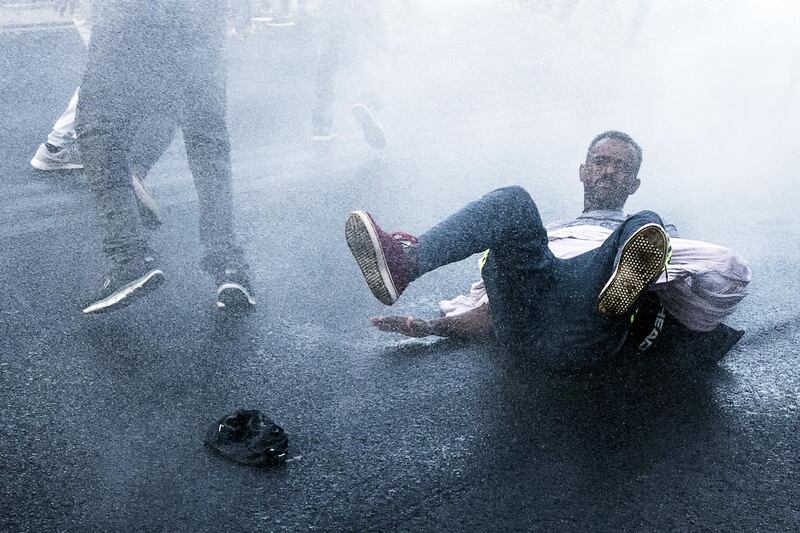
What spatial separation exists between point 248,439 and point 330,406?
0.37 meters

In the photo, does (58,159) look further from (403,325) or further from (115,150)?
(403,325)

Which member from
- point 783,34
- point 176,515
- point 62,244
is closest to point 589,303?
point 176,515

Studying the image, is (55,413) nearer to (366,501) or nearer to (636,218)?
(366,501)

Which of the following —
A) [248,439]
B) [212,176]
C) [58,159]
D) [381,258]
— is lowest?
[58,159]

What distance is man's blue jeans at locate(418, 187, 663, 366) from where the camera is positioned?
2.57 m

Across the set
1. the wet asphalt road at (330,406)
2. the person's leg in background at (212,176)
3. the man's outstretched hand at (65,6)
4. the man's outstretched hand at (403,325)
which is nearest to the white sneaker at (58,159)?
the wet asphalt road at (330,406)

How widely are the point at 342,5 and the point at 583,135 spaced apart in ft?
8.89

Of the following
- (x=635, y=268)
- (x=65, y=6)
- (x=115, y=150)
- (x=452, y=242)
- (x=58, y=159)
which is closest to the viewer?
(x=635, y=268)

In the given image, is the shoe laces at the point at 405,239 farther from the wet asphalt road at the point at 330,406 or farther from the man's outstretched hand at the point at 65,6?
the man's outstretched hand at the point at 65,6

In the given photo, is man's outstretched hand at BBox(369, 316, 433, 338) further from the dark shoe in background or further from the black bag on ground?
the black bag on ground

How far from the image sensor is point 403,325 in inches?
127

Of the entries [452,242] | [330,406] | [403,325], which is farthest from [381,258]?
[403,325]

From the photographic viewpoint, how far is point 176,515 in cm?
207

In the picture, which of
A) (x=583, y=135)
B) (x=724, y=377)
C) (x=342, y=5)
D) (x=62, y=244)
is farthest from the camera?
(x=583, y=135)
